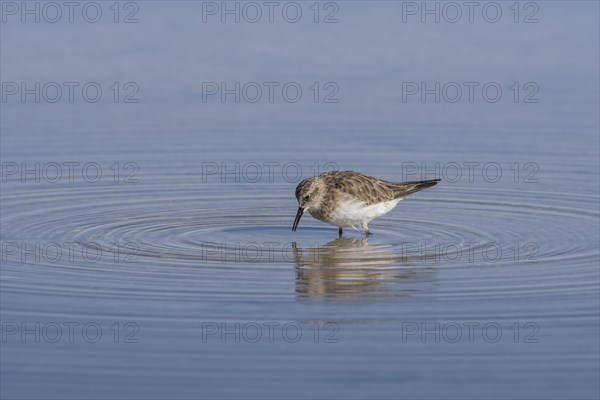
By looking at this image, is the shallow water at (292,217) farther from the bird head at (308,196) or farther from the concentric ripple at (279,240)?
the bird head at (308,196)

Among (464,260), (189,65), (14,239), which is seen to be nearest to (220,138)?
(189,65)

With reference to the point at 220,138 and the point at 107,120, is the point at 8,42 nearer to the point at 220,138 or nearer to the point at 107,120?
the point at 107,120

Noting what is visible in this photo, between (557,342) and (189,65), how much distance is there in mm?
13661

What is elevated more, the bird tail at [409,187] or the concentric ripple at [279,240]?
the bird tail at [409,187]

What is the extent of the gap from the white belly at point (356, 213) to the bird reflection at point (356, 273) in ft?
2.14

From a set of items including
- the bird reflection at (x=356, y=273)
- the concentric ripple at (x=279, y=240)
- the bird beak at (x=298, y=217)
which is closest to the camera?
the bird reflection at (x=356, y=273)

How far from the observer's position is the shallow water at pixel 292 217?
34.1 feet

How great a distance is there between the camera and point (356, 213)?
1617cm

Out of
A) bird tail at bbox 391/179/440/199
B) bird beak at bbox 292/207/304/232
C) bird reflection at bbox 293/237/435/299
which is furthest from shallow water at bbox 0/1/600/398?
bird tail at bbox 391/179/440/199

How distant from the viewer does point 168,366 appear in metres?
10.2

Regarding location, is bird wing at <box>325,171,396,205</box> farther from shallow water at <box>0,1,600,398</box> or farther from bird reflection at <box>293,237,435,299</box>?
bird reflection at <box>293,237,435,299</box>

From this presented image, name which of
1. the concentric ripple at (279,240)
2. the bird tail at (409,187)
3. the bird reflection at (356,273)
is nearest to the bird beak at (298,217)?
the concentric ripple at (279,240)

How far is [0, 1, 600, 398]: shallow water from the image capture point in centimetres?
1039

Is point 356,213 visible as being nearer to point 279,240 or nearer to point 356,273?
point 279,240
